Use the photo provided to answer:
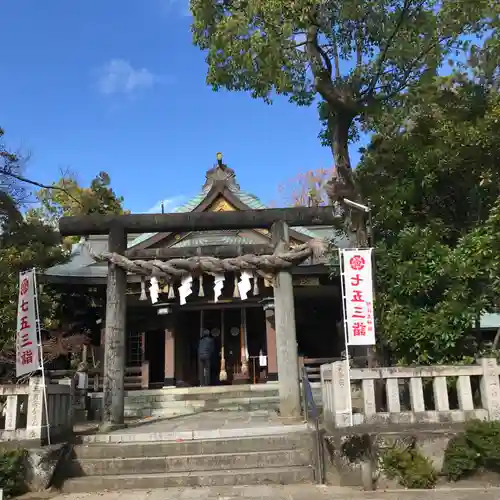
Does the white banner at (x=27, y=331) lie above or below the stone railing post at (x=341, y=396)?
above

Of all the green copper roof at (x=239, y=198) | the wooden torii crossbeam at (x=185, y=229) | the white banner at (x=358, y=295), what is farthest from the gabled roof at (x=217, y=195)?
the white banner at (x=358, y=295)

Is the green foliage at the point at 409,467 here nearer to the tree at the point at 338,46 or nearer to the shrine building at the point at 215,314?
the tree at the point at 338,46

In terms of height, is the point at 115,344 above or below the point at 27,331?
below

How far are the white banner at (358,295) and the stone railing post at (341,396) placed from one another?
1.58 ft

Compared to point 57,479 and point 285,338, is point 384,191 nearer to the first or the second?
point 285,338

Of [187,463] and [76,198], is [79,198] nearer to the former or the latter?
[76,198]

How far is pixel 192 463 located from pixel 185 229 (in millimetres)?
4926

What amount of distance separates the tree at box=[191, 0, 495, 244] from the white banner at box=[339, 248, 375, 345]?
1.20 meters

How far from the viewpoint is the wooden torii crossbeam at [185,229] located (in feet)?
32.8

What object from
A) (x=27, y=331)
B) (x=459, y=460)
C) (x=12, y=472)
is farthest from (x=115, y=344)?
(x=459, y=460)

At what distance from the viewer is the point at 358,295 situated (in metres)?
7.87

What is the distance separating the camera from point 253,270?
34.9 feet

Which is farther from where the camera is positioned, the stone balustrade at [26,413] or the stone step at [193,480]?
→ the stone balustrade at [26,413]

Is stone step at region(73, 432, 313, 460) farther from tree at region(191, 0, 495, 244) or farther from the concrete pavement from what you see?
tree at region(191, 0, 495, 244)
